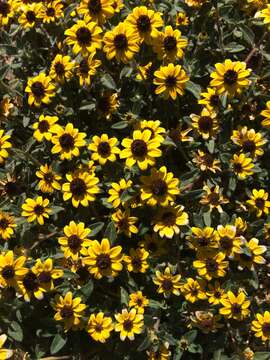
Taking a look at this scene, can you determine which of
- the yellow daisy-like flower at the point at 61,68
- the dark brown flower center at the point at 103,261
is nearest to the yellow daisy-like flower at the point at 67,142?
the yellow daisy-like flower at the point at 61,68

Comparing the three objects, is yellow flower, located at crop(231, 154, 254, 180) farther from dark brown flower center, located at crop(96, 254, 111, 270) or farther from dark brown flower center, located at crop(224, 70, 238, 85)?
dark brown flower center, located at crop(96, 254, 111, 270)

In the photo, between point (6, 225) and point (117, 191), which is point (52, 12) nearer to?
point (117, 191)

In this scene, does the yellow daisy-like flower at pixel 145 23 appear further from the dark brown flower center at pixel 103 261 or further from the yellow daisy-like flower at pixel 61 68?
the dark brown flower center at pixel 103 261

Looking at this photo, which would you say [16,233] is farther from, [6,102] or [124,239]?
[6,102]

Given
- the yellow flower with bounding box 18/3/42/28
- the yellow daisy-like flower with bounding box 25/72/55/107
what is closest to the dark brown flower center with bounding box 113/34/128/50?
the yellow daisy-like flower with bounding box 25/72/55/107

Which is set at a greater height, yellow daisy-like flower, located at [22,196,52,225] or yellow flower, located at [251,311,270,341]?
yellow daisy-like flower, located at [22,196,52,225]

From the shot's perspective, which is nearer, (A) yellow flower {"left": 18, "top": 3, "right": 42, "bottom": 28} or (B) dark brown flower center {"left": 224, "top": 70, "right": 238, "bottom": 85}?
(B) dark brown flower center {"left": 224, "top": 70, "right": 238, "bottom": 85}

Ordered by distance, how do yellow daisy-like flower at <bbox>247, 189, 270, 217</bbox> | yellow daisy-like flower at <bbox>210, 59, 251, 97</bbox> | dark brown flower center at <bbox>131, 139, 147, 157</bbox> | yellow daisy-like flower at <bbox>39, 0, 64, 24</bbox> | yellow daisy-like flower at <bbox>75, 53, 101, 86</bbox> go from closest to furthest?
dark brown flower center at <bbox>131, 139, 147, 157</bbox>
yellow daisy-like flower at <bbox>210, 59, 251, 97</bbox>
yellow daisy-like flower at <bbox>247, 189, 270, 217</bbox>
yellow daisy-like flower at <bbox>75, 53, 101, 86</bbox>
yellow daisy-like flower at <bbox>39, 0, 64, 24</bbox>
